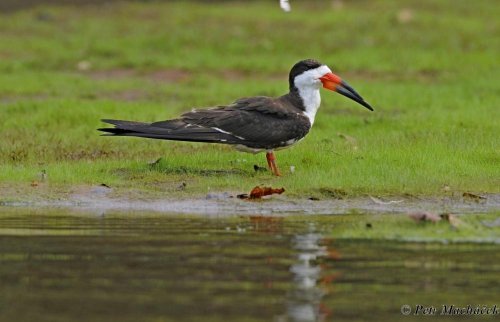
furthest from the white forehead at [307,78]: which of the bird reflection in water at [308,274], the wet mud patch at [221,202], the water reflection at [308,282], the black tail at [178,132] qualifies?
the water reflection at [308,282]

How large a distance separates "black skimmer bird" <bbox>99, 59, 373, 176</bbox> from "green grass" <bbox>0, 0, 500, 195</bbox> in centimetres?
37

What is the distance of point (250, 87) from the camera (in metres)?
20.6

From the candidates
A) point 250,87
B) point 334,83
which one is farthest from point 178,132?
point 250,87

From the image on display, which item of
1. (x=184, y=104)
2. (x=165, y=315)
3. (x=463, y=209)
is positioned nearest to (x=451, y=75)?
(x=184, y=104)

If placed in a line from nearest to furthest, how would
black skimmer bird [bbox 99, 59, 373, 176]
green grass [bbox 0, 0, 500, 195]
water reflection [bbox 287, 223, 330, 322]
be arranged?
1. water reflection [bbox 287, 223, 330, 322]
2. black skimmer bird [bbox 99, 59, 373, 176]
3. green grass [bbox 0, 0, 500, 195]

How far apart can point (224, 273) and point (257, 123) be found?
4.45 metres

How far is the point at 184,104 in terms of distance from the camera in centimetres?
1873

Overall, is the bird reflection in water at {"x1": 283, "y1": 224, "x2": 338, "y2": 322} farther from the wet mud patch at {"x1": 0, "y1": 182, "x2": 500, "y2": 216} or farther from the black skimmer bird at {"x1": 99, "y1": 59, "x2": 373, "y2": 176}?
the black skimmer bird at {"x1": 99, "y1": 59, "x2": 373, "y2": 176}

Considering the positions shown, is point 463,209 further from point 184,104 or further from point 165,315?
point 184,104

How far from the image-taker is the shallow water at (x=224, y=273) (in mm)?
7445

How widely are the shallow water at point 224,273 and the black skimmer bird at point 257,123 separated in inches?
83.5

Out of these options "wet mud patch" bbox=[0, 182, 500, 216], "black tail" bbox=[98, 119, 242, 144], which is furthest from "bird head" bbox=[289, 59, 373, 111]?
"wet mud patch" bbox=[0, 182, 500, 216]

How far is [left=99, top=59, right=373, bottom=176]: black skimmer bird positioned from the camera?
12.7 m

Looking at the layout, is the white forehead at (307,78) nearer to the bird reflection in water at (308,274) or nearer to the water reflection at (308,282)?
the bird reflection in water at (308,274)
